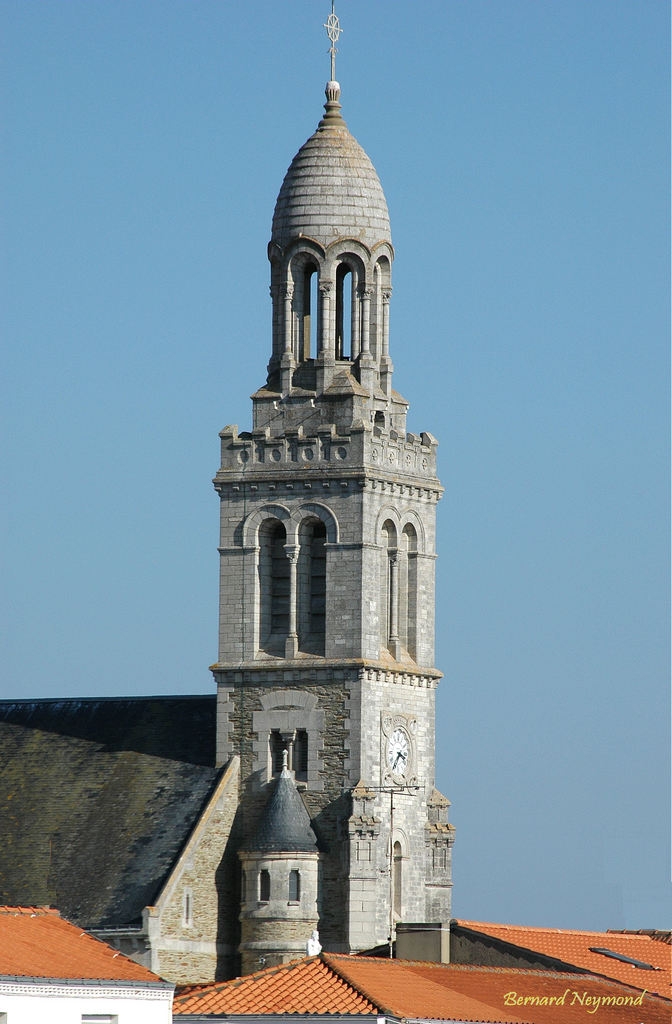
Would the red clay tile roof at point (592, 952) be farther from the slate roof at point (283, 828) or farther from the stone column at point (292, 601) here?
the stone column at point (292, 601)

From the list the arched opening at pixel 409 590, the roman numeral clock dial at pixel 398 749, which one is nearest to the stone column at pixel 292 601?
the roman numeral clock dial at pixel 398 749


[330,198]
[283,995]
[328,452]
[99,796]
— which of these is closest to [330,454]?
[328,452]

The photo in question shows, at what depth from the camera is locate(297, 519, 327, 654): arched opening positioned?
77375mm

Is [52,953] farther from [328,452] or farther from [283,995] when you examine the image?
[328,452]

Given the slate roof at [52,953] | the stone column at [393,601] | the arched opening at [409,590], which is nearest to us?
the slate roof at [52,953]

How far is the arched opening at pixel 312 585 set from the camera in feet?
254

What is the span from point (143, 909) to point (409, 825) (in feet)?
25.1

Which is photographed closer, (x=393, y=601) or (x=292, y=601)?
(x=292, y=601)

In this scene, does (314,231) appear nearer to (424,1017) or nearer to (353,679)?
(353,679)

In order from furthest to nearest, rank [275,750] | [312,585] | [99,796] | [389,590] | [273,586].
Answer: [389,590], [273,586], [312,585], [99,796], [275,750]

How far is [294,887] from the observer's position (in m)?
74.3

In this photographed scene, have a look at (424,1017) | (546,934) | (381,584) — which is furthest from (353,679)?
(424,1017)

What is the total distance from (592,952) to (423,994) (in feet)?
35.7

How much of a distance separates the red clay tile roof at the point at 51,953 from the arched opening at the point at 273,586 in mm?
18093
